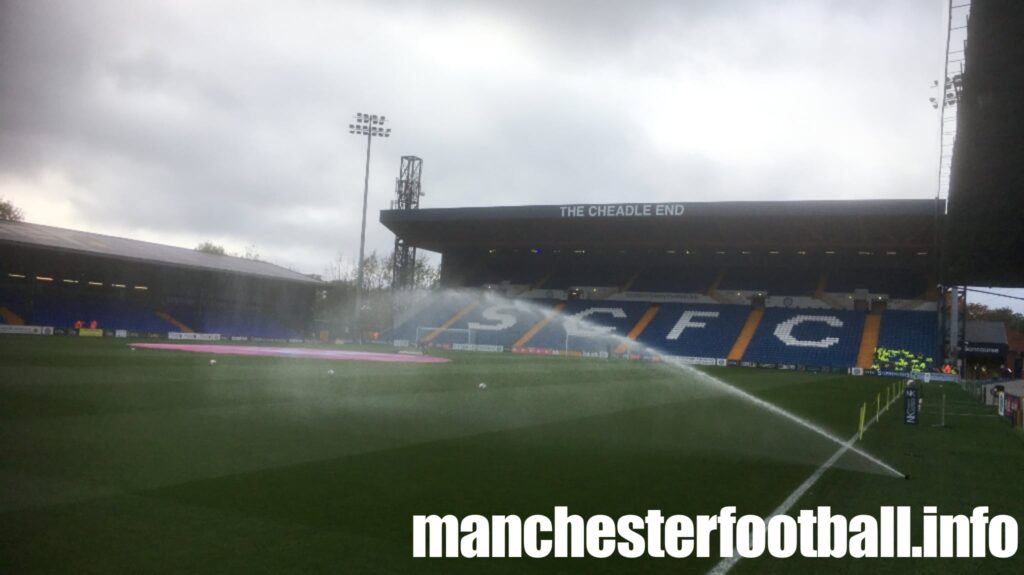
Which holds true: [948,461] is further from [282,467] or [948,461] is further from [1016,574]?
[282,467]

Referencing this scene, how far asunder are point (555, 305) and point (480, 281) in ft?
30.5

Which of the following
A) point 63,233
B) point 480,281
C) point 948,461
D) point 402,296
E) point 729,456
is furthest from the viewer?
point 480,281

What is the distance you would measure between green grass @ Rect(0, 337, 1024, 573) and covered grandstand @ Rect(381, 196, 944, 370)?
104 feet

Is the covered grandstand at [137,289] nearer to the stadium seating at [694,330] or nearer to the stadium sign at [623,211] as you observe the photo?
the stadium sign at [623,211]

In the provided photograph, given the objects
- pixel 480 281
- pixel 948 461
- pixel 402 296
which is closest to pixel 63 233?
pixel 402 296

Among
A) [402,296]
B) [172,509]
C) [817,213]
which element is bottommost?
[172,509]

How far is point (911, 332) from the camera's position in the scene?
165 feet

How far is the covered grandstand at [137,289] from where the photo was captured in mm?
48875

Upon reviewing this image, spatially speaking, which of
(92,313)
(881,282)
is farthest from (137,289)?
(881,282)

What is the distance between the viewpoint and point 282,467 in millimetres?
9461

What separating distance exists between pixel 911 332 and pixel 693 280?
58.3 ft

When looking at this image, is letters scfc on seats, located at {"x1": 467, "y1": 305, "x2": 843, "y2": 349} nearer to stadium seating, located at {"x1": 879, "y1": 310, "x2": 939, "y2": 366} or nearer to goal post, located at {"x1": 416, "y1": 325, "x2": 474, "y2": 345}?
goal post, located at {"x1": 416, "y1": 325, "x2": 474, "y2": 345}

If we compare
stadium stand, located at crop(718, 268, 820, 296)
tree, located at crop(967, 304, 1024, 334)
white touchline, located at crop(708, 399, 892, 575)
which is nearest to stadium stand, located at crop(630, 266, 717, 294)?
stadium stand, located at crop(718, 268, 820, 296)

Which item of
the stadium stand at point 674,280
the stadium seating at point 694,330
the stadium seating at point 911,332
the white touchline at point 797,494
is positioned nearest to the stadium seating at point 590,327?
the stadium seating at point 694,330
